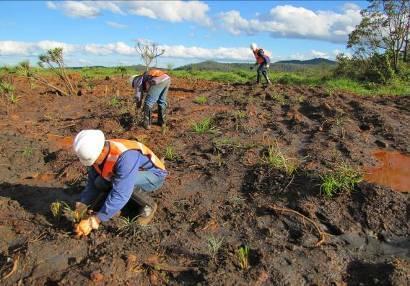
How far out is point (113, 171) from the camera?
12.7ft

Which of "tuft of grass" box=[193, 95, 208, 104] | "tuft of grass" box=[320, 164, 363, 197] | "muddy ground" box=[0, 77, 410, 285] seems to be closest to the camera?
"muddy ground" box=[0, 77, 410, 285]

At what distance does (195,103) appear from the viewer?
30.1 ft

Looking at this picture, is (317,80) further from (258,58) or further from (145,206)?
(145,206)

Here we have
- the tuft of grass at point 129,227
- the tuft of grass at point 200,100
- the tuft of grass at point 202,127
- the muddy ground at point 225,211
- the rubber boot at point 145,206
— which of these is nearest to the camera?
the muddy ground at point 225,211

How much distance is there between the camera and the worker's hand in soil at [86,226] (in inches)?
149

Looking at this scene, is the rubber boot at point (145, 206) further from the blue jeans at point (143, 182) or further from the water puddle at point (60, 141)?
the water puddle at point (60, 141)

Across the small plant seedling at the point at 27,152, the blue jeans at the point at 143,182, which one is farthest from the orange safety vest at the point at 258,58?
the blue jeans at the point at 143,182

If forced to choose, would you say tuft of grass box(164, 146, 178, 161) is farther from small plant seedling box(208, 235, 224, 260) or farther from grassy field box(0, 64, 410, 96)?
grassy field box(0, 64, 410, 96)

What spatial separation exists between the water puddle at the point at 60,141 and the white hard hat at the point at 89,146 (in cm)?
274

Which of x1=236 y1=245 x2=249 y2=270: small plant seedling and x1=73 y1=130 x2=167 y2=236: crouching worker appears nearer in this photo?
x1=236 y1=245 x2=249 y2=270: small plant seedling

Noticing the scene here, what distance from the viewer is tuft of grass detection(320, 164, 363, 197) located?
4.38 meters

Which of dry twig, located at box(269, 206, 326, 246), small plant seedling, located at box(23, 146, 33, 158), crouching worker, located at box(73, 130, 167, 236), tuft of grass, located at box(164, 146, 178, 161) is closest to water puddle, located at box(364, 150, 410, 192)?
dry twig, located at box(269, 206, 326, 246)

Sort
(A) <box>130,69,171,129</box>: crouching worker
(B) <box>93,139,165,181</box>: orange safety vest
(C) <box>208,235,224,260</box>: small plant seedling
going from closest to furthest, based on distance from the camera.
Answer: (C) <box>208,235,224,260</box>: small plant seedling, (B) <box>93,139,165,181</box>: orange safety vest, (A) <box>130,69,171,129</box>: crouching worker

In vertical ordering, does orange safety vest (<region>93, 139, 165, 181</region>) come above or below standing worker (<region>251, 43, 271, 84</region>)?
below
